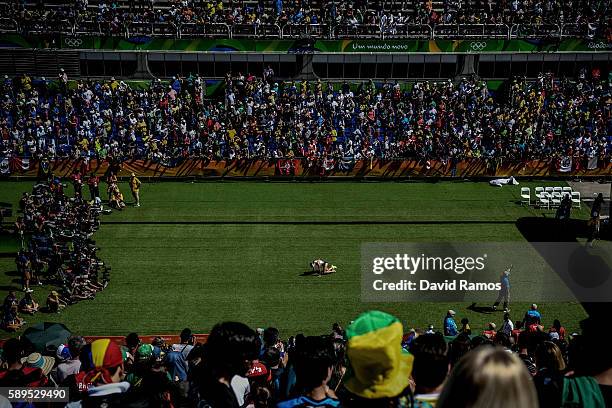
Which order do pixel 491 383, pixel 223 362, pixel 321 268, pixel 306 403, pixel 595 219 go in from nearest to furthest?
pixel 491 383
pixel 306 403
pixel 223 362
pixel 321 268
pixel 595 219

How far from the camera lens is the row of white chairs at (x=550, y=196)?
98.0ft

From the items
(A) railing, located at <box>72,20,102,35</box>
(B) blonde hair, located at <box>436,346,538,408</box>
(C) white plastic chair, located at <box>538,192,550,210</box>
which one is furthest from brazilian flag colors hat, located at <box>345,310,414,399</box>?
(A) railing, located at <box>72,20,102,35</box>

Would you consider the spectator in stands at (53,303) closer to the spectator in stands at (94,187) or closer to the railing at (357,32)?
the spectator in stands at (94,187)

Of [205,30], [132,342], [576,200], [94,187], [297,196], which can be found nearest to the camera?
[132,342]

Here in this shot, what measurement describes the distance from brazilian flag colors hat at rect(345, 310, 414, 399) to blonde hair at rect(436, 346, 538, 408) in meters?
0.97

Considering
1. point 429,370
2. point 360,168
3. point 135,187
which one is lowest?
point 360,168

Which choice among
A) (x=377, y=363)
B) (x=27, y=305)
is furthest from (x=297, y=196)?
(x=377, y=363)

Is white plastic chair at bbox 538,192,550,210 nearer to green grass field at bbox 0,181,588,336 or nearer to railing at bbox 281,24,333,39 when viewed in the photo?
green grass field at bbox 0,181,588,336

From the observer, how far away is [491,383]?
3.47 m

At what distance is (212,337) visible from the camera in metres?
5.86

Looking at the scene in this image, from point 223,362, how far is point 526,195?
26.5 metres

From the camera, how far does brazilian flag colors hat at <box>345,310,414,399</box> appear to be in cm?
457

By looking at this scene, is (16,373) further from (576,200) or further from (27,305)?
(576,200)

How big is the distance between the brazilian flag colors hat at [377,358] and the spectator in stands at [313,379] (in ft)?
2.81
